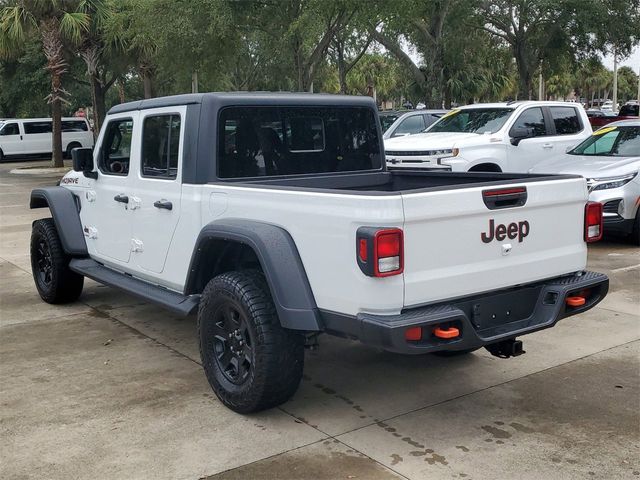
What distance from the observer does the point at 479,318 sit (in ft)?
12.7

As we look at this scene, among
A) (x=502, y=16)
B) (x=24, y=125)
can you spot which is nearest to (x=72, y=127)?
(x=24, y=125)

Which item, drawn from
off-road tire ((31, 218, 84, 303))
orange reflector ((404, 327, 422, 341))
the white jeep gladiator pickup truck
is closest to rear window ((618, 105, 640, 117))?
the white jeep gladiator pickup truck

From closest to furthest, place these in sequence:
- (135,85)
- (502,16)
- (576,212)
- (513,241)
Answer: (513,241) < (576,212) < (502,16) < (135,85)

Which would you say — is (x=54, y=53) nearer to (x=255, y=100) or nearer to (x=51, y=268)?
(x=51, y=268)

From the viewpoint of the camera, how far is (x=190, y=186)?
4.71 metres

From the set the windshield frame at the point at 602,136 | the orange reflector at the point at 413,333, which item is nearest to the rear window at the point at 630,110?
the windshield frame at the point at 602,136

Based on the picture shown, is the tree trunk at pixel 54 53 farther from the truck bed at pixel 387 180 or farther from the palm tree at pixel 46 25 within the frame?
the truck bed at pixel 387 180

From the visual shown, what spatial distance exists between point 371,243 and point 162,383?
2.13m

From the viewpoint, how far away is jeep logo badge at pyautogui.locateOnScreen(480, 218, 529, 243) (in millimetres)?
3871

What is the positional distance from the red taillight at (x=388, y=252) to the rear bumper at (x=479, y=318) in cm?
24

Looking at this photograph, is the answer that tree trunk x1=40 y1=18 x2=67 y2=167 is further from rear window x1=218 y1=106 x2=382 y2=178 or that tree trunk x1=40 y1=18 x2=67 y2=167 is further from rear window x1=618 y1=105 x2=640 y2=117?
rear window x1=618 y1=105 x2=640 y2=117

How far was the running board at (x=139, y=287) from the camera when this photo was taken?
470 cm

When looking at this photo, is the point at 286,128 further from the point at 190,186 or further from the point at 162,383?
the point at 162,383

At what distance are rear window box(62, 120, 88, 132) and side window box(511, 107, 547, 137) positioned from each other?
77.2 ft
